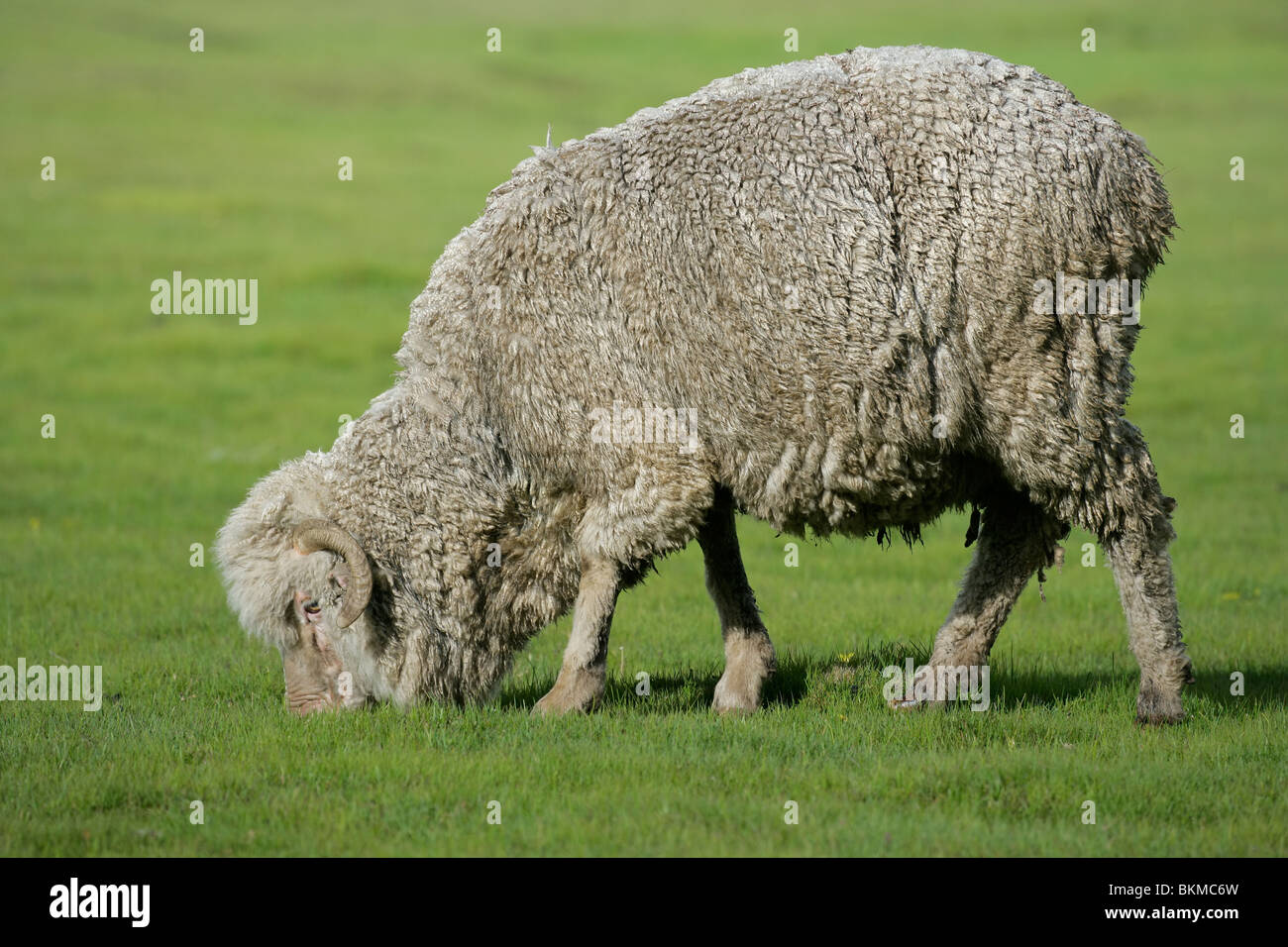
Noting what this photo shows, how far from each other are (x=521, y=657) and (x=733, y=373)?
11.0ft

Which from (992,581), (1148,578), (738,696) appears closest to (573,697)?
(738,696)

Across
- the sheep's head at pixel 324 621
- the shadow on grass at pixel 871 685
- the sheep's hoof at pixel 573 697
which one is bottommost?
the shadow on grass at pixel 871 685

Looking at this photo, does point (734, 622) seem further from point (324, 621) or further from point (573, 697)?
point (324, 621)

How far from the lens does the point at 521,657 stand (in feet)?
32.7

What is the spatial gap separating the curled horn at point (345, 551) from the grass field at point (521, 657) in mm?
654

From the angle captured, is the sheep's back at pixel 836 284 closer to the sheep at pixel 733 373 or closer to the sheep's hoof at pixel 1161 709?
the sheep at pixel 733 373

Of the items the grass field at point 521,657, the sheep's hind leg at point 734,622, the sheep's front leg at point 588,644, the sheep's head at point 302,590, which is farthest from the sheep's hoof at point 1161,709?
the sheep's head at point 302,590

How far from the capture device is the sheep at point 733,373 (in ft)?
24.0

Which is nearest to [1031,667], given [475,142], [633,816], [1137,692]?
[1137,692]

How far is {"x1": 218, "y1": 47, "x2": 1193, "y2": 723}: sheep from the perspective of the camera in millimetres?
7324

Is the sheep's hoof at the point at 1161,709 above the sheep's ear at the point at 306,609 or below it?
below

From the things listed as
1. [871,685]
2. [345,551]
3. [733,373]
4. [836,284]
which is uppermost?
[836,284]

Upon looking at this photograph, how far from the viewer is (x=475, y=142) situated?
4122cm
